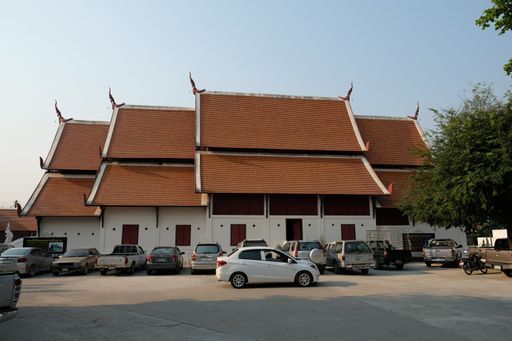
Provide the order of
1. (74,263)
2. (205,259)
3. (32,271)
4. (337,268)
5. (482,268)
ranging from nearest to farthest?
1. (482,268)
2. (337,268)
3. (205,259)
4. (32,271)
5. (74,263)

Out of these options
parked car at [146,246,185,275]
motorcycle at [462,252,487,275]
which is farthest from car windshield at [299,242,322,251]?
motorcycle at [462,252,487,275]

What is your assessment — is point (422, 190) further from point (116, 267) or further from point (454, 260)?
point (116, 267)

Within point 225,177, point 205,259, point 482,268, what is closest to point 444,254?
point 482,268

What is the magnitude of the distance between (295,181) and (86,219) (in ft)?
49.5

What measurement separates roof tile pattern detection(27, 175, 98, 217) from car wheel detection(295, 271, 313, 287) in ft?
61.5

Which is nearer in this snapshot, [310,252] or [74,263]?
[310,252]

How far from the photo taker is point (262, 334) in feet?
24.9

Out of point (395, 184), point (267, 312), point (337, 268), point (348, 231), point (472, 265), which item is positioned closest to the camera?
point (267, 312)

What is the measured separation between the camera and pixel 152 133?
3341 cm

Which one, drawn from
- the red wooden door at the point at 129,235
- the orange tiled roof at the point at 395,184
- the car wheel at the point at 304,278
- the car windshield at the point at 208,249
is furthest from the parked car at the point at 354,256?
the red wooden door at the point at 129,235

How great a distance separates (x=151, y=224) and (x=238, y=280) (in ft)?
52.3

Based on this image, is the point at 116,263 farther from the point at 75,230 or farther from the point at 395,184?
the point at 395,184

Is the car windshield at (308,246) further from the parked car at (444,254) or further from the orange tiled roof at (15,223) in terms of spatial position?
the orange tiled roof at (15,223)

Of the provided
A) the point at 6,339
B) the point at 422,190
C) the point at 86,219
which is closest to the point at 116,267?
the point at 86,219
